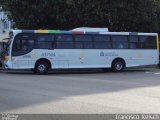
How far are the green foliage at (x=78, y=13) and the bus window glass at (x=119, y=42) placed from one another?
3.70 meters

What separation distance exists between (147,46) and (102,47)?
3453 mm

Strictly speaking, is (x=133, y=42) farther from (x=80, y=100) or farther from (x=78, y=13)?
(x=80, y=100)

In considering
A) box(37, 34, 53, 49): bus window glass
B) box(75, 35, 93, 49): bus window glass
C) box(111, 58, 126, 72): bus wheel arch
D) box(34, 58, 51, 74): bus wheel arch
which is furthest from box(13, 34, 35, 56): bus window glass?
box(111, 58, 126, 72): bus wheel arch

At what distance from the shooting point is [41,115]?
9.73 m

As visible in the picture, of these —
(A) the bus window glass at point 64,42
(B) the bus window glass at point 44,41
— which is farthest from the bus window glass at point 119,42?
(B) the bus window glass at point 44,41

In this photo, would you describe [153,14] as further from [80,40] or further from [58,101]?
[58,101]

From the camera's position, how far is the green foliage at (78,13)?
103 feet

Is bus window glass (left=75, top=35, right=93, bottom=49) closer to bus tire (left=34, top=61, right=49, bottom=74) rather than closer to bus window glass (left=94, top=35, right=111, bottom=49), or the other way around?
bus window glass (left=94, top=35, right=111, bottom=49)

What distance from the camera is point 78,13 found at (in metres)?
31.3

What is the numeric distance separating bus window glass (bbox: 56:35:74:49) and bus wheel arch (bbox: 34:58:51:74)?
3.78 feet

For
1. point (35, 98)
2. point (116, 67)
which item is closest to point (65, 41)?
point (116, 67)

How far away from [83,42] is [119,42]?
8.69ft

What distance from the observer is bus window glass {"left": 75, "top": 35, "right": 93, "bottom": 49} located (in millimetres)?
27156

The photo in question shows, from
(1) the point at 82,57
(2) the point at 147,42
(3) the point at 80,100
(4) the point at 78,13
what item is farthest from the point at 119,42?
(3) the point at 80,100
